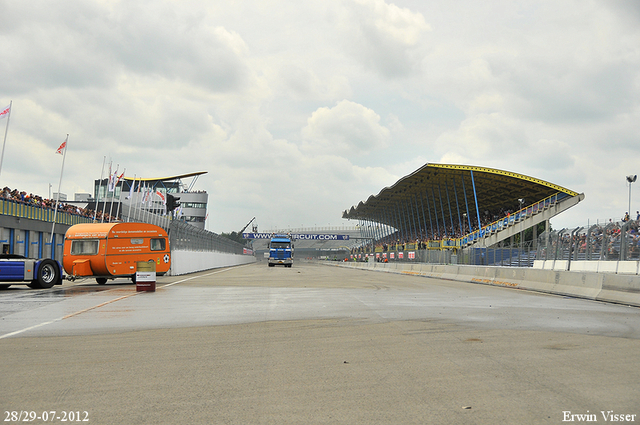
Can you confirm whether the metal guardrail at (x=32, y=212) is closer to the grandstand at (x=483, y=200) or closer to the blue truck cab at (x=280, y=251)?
the blue truck cab at (x=280, y=251)

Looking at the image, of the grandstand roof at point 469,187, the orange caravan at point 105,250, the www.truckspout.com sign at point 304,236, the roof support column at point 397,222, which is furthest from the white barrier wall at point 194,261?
the www.truckspout.com sign at point 304,236

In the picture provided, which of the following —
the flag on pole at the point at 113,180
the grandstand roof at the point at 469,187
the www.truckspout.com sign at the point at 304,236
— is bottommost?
the www.truckspout.com sign at the point at 304,236

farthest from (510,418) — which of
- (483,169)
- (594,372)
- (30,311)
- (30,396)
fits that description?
(483,169)

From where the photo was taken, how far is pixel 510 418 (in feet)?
15.1

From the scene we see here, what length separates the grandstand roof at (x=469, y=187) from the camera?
5997 cm

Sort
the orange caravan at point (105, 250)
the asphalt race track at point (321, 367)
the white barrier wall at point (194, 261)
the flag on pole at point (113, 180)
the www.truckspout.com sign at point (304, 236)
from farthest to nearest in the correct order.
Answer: the www.truckspout.com sign at point (304, 236) < the flag on pole at point (113, 180) < the white barrier wall at point (194, 261) < the orange caravan at point (105, 250) < the asphalt race track at point (321, 367)

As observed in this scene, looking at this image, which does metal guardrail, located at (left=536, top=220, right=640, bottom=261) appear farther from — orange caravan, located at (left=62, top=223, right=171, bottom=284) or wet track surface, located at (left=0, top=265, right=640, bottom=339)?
orange caravan, located at (left=62, top=223, right=171, bottom=284)

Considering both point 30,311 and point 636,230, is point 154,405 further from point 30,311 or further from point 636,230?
point 636,230

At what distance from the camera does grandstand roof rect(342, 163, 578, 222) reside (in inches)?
2361

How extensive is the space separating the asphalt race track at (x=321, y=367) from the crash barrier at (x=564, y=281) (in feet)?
11.4

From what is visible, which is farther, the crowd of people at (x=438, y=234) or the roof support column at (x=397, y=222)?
the roof support column at (x=397, y=222)

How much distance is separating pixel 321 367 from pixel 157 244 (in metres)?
19.4

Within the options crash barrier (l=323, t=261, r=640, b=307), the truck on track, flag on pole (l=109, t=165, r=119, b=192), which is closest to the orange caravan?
the truck on track

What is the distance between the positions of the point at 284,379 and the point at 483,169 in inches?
2215
